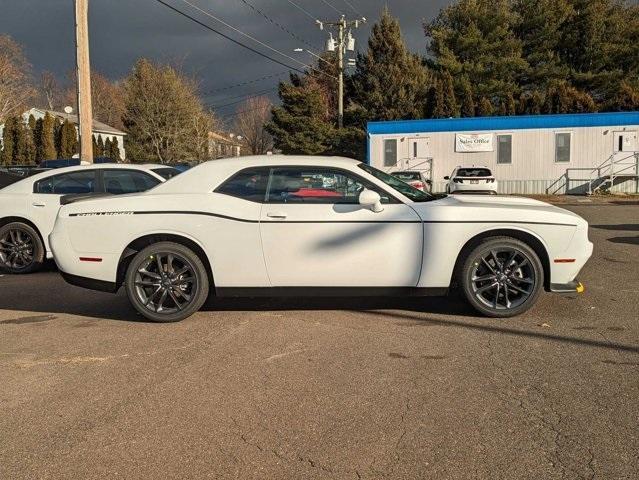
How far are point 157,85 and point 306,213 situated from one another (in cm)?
4240

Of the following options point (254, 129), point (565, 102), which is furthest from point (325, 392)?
point (254, 129)

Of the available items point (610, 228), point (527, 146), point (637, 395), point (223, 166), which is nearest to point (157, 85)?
point (527, 146)

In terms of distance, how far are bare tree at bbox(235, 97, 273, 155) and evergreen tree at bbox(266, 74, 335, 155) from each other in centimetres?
1759

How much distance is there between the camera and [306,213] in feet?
17.9

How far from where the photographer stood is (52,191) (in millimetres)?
8688

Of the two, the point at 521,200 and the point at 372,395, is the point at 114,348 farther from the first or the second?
the point at 521,200

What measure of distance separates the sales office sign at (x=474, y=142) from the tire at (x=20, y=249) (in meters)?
23.8

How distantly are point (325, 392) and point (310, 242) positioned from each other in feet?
5.98

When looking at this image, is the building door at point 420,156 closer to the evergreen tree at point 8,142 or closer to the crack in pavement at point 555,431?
the crack in pavement at point 555,431

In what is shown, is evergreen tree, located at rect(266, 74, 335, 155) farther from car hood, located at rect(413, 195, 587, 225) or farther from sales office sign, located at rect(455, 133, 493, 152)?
car hood, located at rect(413, 195, 587, 225)

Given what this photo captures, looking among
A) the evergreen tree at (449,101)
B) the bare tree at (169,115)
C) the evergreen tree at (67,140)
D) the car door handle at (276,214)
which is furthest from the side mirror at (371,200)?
the evergreen tree at (67,140)

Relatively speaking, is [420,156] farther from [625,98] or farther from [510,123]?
[625,98]

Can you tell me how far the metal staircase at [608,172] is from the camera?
27625mm

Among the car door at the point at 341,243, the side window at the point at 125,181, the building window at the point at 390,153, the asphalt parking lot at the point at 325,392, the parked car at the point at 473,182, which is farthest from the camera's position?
the building window at the point at 390,153
